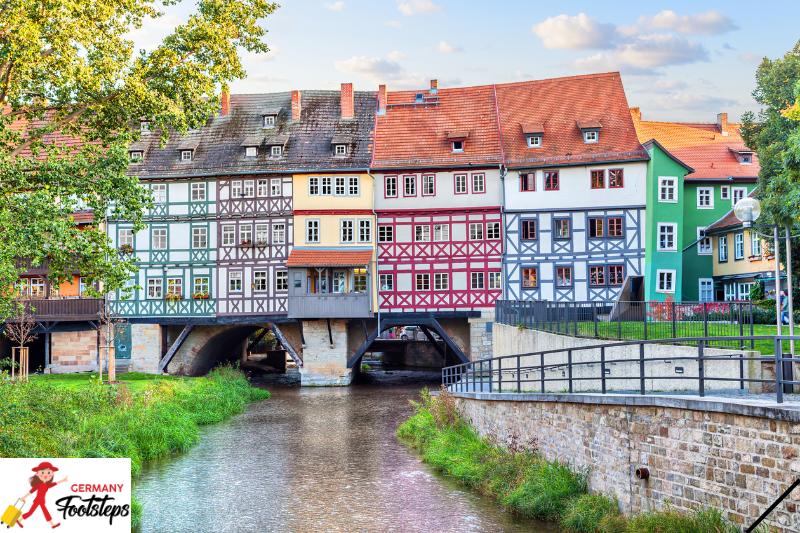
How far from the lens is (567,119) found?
42.3m

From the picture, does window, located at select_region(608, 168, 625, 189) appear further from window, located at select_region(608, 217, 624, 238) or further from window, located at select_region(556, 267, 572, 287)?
window, located at select_region(556, 267, 572, 287)

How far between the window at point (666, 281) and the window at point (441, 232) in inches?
350

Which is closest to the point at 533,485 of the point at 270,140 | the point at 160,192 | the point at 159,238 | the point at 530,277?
the point at 530,277

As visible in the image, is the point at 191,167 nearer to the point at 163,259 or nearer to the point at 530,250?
the point at 163,259

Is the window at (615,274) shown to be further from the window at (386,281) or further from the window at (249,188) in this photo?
the window at (249,188)

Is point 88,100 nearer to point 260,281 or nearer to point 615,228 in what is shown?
point 260,281

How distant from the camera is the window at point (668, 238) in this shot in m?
40.0

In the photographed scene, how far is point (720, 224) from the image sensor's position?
41594mm

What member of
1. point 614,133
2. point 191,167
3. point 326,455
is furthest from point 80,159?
point 614,133

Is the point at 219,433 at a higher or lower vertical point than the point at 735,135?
lower

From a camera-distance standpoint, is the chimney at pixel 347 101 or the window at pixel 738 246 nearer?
the window at pixel 738 246

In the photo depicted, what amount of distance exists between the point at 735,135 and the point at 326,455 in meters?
31.9

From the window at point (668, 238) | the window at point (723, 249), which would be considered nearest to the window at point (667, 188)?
the window at point (668, 238)

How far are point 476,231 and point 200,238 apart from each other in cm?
1194
